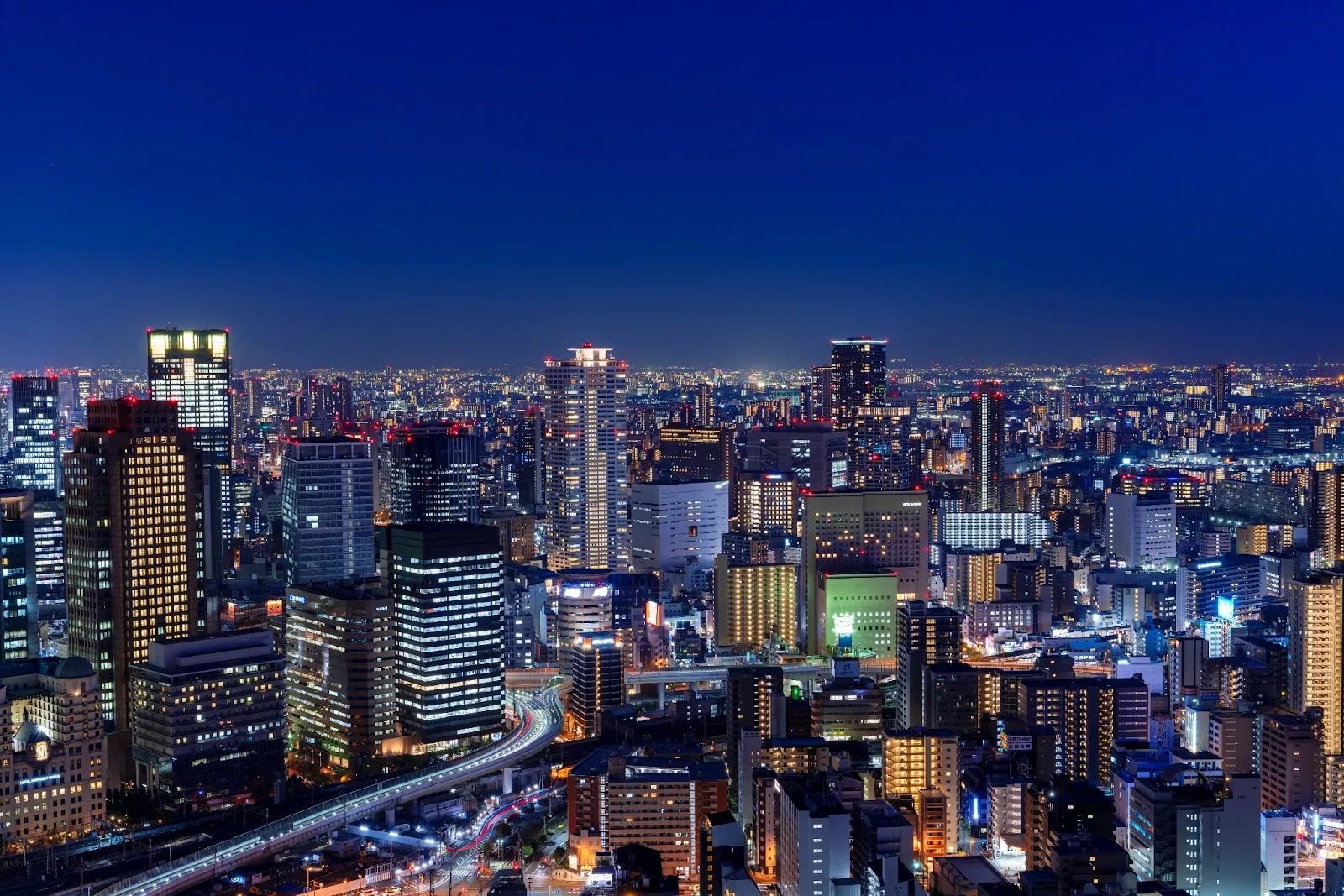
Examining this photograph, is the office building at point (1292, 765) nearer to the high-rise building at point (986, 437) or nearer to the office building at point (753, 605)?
the office building at point (753, 605)

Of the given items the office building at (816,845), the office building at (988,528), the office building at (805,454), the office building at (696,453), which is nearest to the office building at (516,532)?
the office building at (696,453)

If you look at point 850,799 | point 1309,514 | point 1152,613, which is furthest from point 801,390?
point 850,799

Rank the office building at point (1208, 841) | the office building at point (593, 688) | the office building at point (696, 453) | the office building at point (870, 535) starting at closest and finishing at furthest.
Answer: the office building at point (1208, 841), the office building at point (593, 688), the office building at point (870, 535), the office building at point (696, 453)

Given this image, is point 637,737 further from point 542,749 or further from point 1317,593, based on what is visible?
point 1317,593

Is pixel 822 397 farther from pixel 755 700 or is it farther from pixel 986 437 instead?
pixel 755 700

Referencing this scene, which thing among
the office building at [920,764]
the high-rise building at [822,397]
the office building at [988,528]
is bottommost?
the office building at [920,764]

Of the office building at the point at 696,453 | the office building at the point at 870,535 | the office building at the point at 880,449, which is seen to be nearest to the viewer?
the office building at the point at 870,535

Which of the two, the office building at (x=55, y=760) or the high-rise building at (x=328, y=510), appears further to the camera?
the high-rise building at (x=328, y=510)

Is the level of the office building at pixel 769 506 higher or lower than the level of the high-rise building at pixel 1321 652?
higher
